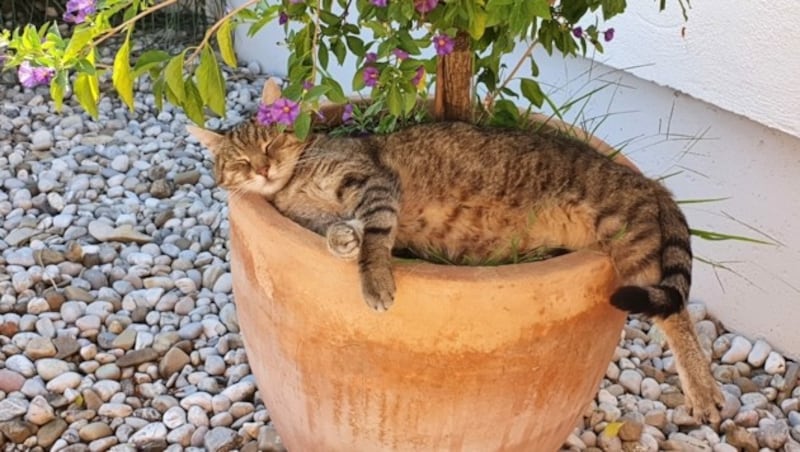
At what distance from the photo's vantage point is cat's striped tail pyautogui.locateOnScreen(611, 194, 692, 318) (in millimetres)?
1471

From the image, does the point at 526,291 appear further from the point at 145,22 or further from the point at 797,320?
the point at 145,22

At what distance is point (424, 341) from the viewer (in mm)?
1514

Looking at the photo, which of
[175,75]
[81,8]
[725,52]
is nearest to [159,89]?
[175,75]

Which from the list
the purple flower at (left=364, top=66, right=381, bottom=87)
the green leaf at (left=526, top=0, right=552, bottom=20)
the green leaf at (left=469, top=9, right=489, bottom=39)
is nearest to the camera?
the green leaf at (left=526, top=0, right=552, bottom=20)

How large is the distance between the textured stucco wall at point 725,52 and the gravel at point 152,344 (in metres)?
0.61

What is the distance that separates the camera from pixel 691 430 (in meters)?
2.20

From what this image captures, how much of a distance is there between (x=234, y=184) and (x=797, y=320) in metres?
1.54

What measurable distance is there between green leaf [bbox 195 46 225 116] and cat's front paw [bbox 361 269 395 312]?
0.35m

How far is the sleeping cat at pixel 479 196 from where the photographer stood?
1.62 m

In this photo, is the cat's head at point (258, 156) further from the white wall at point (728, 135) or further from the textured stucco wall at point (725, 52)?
the textured stucco wall at point (725, 52)

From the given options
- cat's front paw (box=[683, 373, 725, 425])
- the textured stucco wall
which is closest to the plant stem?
cat's front paw (box=[683, 373, 725, 425])

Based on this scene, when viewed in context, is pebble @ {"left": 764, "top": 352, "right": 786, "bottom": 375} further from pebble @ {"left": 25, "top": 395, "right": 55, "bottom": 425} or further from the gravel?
pebble @ {"left": 25, "top": 395, "right": 55, "bottom": 425}

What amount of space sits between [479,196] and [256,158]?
433mm

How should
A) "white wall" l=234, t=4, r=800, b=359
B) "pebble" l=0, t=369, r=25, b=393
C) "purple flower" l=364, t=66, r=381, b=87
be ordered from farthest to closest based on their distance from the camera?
"white wall" l=234, t=4, r=800, b=359, "pebble" l=0, t=369, r=25, b=393, "purple flower" l=364, t=66, r=381, b=87
